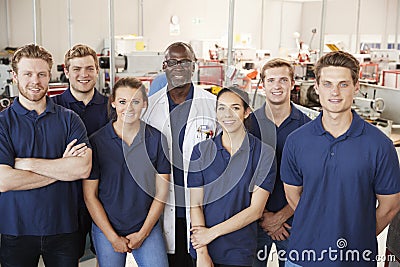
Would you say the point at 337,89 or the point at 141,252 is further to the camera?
the point at 141,252

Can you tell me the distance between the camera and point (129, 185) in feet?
6.78

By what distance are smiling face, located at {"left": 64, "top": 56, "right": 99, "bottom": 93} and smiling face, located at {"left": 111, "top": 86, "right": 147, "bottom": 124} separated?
1.07 feet

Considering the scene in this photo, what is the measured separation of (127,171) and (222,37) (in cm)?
857

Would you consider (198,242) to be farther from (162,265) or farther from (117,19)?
(117,19)

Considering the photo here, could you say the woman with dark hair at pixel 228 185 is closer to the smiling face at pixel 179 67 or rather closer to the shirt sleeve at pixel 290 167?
the shirt sleeve at pixel 290 167

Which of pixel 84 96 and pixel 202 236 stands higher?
pixel 84 96

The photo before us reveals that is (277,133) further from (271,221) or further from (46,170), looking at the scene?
(46,170)

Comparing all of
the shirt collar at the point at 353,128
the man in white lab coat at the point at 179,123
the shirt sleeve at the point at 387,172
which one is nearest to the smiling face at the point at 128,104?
the man in white lab coat at the point at 179,123

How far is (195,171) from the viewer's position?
1.95 metres

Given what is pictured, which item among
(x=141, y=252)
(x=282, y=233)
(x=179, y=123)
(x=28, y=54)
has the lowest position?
(x=141, y=252)

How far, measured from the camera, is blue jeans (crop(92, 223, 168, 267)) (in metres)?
2.13

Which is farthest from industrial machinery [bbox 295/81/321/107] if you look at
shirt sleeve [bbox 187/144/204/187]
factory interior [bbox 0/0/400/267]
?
shirt sleeve [bbox 187/144/204/187]

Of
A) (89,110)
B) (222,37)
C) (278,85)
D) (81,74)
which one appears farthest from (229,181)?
(222,37)

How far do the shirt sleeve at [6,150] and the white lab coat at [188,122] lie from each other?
0.60 m
